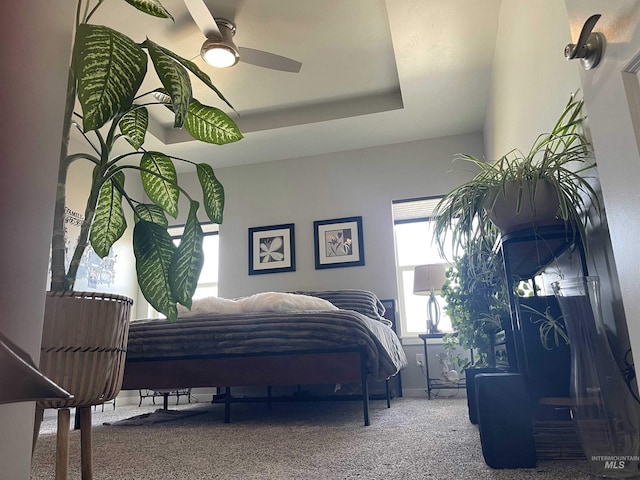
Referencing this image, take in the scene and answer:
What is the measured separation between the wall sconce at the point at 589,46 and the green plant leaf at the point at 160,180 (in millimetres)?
926

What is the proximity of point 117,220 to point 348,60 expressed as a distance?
115 inches

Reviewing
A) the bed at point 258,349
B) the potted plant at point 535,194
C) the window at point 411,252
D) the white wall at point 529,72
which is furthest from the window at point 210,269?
the potted plant at point 535,194

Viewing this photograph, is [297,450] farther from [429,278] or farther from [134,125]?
[429,278]

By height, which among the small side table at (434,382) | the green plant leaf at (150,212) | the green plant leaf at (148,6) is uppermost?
the green plant leaf at (148,6)

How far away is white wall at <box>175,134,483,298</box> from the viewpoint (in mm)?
4672

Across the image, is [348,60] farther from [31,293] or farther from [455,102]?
[31,293]

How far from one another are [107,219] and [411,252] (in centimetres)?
379

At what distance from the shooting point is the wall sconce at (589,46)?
795 millimetres

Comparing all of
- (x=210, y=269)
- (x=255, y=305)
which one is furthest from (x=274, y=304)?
(x=210, y=269)

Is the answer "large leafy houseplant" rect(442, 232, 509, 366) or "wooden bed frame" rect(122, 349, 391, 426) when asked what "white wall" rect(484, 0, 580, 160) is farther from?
"wooden bed frame" rect(122, 349, 391, 426)

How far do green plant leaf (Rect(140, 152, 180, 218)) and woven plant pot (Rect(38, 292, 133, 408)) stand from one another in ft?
1.06

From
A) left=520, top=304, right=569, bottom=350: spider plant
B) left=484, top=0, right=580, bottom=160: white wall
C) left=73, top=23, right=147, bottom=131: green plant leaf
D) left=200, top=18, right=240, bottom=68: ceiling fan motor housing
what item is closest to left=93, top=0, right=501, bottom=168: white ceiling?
left=200, top=18, right=240, bottom=68: ceiling fan motor housing

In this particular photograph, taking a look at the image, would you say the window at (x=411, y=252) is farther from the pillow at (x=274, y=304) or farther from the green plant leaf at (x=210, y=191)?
the green plant leaf at (x=210, y=191)

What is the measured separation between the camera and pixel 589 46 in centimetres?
83
